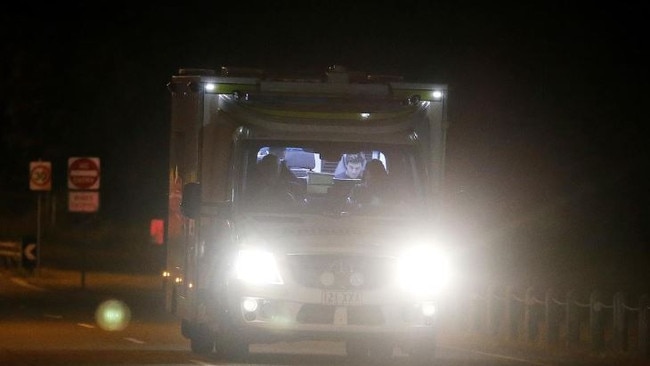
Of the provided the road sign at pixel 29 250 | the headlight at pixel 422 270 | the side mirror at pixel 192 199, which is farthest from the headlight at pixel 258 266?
the road sign at pixel 29 250

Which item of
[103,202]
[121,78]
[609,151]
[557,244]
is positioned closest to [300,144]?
[609,151]

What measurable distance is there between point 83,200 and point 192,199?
24097 millimetres

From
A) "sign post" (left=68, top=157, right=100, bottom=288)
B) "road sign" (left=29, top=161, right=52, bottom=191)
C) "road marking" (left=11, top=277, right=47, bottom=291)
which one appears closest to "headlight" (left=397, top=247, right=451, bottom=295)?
"sign post" (left=68, top=157, right=100, bottom=288)

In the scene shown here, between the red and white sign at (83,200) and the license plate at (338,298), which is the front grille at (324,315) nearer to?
the license plate at (338,298)

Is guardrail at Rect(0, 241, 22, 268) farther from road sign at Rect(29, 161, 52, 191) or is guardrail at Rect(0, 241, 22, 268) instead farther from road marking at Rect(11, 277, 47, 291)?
road sign at Rect(29, 161, 52, 191)

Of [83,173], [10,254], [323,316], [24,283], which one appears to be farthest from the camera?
[10,254]

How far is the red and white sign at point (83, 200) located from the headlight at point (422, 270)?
80.3 ft

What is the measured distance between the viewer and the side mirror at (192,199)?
17.0 metres

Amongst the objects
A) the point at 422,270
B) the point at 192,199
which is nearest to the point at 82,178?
the point at 192,199

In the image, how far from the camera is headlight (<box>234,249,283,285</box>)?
16.6m

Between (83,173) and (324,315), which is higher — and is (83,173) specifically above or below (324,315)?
above

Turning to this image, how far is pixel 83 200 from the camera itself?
134 ft

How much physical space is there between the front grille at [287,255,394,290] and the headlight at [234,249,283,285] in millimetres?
184

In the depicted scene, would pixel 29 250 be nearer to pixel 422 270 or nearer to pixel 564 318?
pixel 564 318
